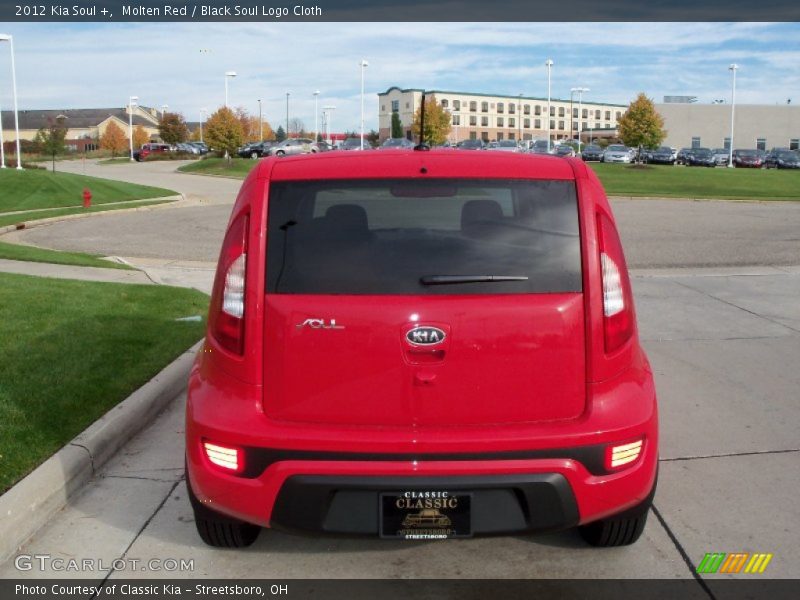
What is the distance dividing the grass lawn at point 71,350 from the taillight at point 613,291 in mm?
2882

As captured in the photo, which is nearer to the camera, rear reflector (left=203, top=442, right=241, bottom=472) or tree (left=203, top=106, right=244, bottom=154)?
rear reflector (left=203, top=442, right=241, bottom=472)

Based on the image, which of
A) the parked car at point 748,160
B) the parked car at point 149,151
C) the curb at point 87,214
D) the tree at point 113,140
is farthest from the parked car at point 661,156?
the tree at point 113,140

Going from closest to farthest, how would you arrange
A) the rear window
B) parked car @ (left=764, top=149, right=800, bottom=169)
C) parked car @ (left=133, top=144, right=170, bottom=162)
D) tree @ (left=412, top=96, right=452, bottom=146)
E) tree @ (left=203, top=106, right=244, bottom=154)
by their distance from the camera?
the rear window, tree @ (left=203, top=106, right=244, bottom=154), parked car @ (left=764, top=149, right=800, bottom=169), tree @ (left=412, top=96, right=452, bottom=146), parked car @ (left=133, top=144, right=170, bottom=162)

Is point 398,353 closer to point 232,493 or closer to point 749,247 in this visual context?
point 232,493

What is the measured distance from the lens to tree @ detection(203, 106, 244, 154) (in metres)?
51.4

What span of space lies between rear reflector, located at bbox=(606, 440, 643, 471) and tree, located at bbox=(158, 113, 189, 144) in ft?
292

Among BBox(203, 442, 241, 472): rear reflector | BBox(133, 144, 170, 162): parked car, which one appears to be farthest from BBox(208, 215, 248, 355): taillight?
BBox(133, 144, 170, 162): parked car

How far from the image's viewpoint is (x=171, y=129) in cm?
8800

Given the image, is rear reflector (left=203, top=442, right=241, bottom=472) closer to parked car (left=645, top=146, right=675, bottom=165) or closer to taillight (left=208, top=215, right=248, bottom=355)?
taillight (left=208, top=215, right=248, bottom=355)

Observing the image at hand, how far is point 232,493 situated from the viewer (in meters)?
3.40

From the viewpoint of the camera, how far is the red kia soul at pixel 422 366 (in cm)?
326

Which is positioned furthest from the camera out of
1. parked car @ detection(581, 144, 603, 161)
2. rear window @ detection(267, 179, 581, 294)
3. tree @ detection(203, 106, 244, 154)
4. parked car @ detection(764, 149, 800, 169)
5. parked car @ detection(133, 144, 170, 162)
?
parked car @ detection(133, 144, 170, 162)

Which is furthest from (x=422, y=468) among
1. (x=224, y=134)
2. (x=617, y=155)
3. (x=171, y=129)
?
(x=171, y=129)

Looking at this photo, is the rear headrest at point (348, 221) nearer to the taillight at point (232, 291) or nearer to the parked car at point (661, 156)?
the taillight at point (232, 291)
